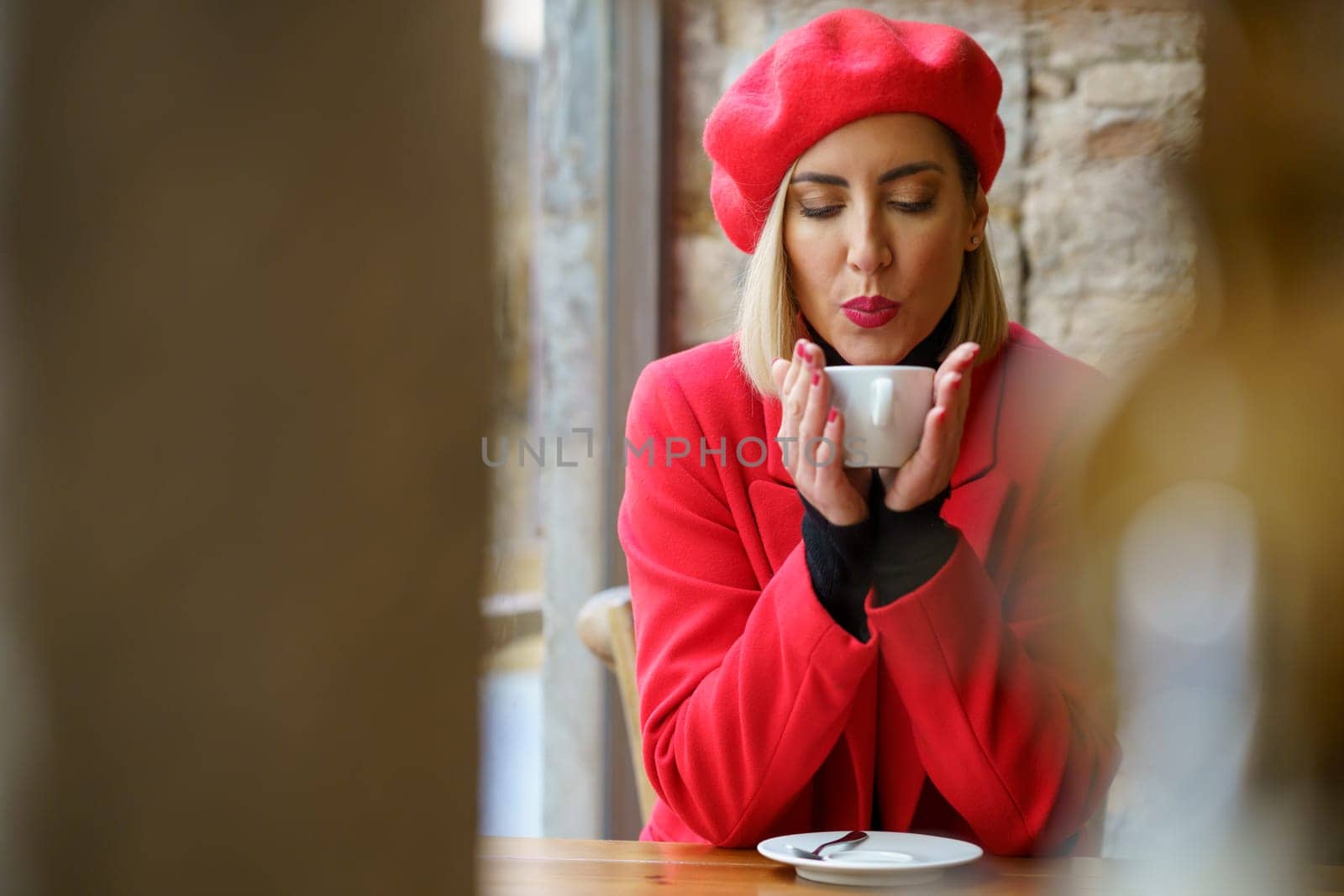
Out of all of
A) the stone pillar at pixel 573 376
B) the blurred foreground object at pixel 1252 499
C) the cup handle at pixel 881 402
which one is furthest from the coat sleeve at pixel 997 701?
the stone pillar at pixel 573 376

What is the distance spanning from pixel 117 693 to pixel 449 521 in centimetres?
5

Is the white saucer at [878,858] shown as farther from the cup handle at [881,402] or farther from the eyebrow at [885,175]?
the eyebrow at [885,175]

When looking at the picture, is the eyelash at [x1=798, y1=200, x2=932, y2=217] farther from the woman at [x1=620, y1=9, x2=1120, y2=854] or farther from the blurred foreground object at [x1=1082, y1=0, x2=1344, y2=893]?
the blurred foreground object at [x1=1082, y1=0, x2=1344, y2=893]

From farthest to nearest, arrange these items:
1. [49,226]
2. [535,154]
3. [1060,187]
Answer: [535,154]
[1060,187]
[49,226]

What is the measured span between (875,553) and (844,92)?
37 centimetres

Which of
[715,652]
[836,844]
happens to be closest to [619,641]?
[715,652]

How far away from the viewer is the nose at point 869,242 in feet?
3.30

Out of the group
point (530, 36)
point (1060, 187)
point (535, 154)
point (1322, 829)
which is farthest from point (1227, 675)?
point (535, 154)

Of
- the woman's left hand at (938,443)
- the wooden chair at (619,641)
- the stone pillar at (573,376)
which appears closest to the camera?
the woman's left hand at (938,443)

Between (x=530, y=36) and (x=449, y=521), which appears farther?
(x=530, y=36)

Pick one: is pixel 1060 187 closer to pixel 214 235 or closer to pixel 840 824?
pixel 840 824

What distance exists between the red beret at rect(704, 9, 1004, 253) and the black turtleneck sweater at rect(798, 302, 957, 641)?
287mm

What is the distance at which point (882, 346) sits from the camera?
3.41 feet

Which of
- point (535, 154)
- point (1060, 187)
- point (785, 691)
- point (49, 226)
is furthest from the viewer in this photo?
point (535, 154)
